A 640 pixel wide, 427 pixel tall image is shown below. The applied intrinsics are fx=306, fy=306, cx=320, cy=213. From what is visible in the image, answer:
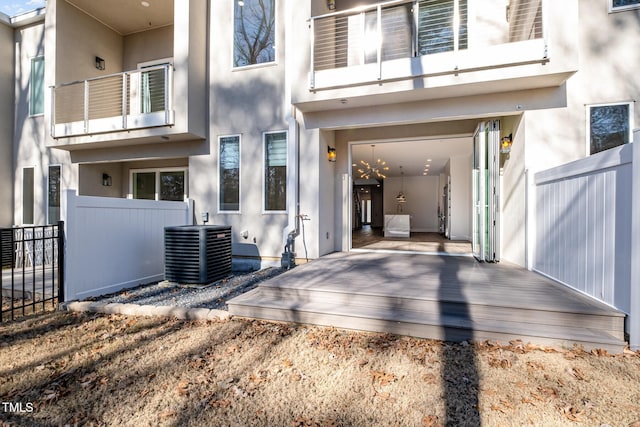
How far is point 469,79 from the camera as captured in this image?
15.1ft

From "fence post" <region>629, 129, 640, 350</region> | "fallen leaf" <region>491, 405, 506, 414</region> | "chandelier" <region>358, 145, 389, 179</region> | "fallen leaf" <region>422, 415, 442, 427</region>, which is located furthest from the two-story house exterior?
"fallen leaf" <region>422, 415, 442, 427</region>

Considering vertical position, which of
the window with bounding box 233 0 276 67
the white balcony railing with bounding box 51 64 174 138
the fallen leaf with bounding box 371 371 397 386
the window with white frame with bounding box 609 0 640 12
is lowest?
the fallen leaf with bounding box 371 371 397 386

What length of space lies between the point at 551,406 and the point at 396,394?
996 millimetres

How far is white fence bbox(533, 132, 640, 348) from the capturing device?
8.74 feet

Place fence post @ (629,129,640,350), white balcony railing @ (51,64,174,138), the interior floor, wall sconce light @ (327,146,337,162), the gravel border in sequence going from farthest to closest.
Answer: the interior floor, white balcony railing @ (51,64,174,138), wall sconce light @ (327,146,337,162), the gravel border, fence post @ (629,129,640,350)

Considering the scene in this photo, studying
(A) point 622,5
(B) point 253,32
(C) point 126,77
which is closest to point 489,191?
(A) point 622,5

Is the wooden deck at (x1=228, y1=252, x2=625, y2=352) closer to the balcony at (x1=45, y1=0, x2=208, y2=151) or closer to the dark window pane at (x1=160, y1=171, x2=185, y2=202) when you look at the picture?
the balcony at (x1=45, y1=0, x2=208, y2=151)

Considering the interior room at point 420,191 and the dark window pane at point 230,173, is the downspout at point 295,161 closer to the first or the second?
the dark window pane at point 230,173

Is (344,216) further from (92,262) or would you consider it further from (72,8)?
(72,8)

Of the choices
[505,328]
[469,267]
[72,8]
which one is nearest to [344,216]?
[469,267]

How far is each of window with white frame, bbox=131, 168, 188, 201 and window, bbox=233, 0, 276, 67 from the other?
3.42 metres

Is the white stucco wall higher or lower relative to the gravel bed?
higher

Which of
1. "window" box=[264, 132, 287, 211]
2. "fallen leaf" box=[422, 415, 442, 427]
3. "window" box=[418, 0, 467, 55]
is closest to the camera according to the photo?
"fallen leaf" box=[422, 415, 442, 427]

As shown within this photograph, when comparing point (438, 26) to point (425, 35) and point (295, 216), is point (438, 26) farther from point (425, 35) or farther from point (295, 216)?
point (295, 216)
